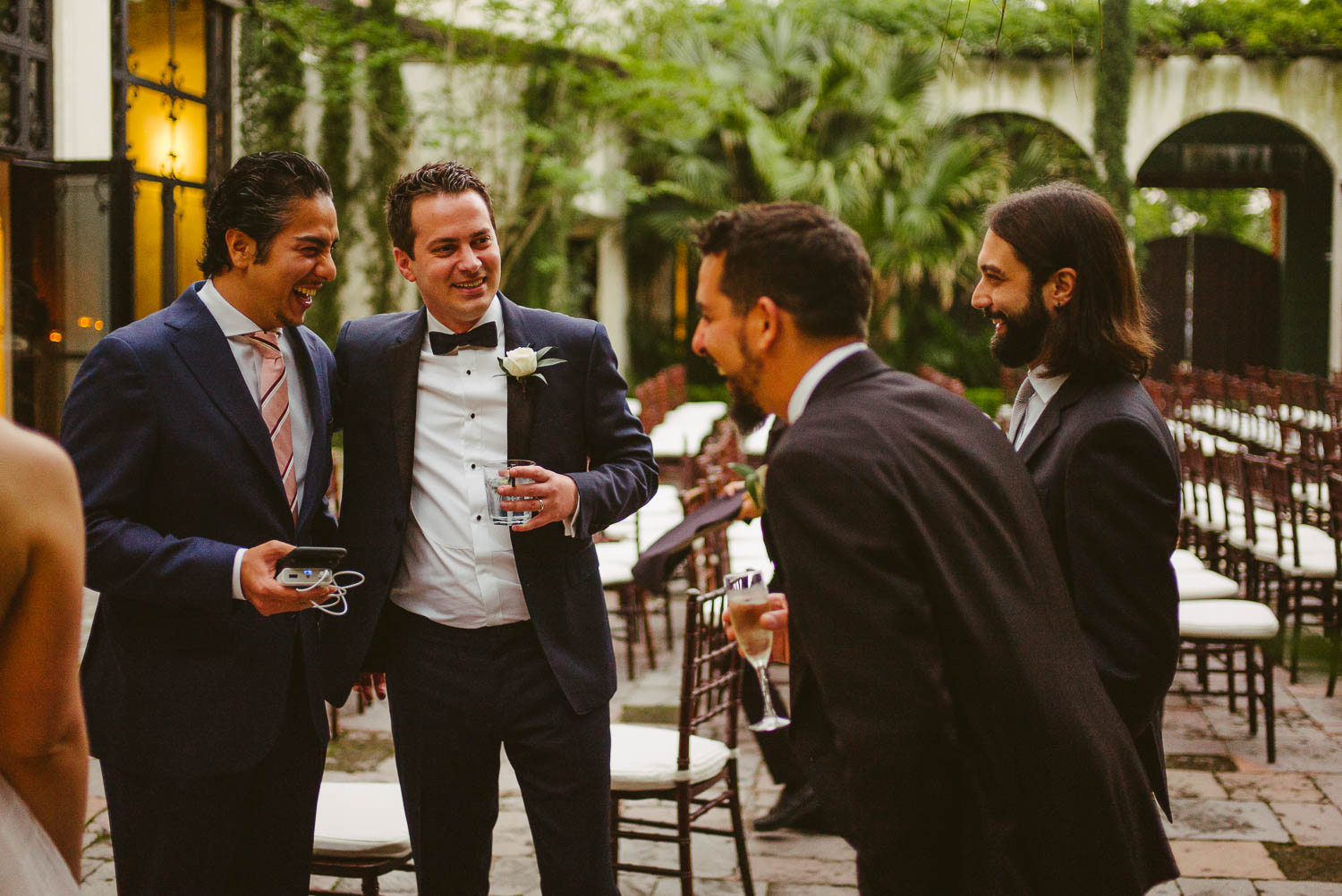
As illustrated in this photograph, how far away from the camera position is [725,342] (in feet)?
6.09

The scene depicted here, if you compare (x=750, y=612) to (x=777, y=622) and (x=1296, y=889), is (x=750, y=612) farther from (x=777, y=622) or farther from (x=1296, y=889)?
(x=1296, y=889)

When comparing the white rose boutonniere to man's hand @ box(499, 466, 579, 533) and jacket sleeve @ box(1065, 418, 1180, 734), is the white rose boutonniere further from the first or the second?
jacket sleeve @ box(1065, 418, 1180, 734)

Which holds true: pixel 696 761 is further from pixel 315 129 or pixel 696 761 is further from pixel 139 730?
pixel 315 129

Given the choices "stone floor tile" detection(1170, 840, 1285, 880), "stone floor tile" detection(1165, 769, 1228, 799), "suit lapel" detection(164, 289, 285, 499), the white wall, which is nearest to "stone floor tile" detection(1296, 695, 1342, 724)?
"stone floor tile" detection(1165, 769, 1228, 799)

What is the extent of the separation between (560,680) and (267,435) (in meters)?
0.76

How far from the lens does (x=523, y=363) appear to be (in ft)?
8.58

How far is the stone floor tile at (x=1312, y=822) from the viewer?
4395 millimetres

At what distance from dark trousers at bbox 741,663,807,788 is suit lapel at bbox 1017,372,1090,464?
6.57 feet

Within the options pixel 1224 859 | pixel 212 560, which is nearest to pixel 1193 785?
pixel 1224 859

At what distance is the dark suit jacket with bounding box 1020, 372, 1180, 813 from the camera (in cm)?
208

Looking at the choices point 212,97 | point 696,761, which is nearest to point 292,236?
point 696,761

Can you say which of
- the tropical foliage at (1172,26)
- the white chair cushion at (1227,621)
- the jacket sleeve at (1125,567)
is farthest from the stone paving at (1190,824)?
the tropical foliage at (1172,26)

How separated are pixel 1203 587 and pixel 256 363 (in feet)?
15.2

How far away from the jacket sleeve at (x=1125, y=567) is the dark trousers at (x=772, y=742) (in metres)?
2.11
